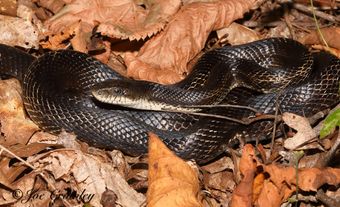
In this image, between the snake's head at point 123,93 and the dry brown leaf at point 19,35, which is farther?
the dry brown leaf at point 19,35

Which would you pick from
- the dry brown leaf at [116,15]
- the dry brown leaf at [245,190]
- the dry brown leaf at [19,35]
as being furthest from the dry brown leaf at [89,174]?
the dry brown leaf at [116,15]

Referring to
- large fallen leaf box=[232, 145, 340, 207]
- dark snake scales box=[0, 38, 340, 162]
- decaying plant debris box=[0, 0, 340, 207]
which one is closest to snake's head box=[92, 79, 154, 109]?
dark snake scales box=[0, 38, 340, 162]

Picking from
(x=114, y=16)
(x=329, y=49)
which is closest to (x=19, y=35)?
(x=114, y=16)

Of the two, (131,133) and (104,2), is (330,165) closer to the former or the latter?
(131,133)

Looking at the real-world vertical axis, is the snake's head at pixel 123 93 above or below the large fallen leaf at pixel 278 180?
above

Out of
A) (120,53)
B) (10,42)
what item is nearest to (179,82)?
(120,53)

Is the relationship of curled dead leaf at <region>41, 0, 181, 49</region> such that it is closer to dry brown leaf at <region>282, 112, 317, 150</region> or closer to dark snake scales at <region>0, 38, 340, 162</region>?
dark snake scales at <region>0, 38, 340, 162</region>

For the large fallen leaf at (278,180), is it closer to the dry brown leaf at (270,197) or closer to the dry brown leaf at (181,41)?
the dry brown leaf at (270,197)
